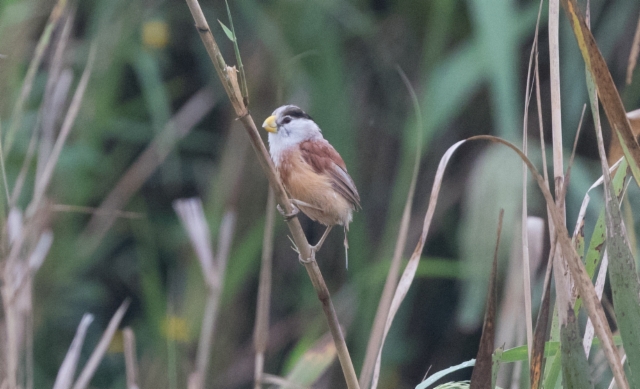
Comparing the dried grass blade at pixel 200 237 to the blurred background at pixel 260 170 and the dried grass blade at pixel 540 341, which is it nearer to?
the blurred background at pixel 260 170

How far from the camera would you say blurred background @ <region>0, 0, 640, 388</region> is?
246 cm

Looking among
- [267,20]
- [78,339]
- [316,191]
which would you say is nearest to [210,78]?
[267,20]

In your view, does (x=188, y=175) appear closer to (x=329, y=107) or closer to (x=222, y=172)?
(x=222, y=172)

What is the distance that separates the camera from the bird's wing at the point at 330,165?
73.6 inches

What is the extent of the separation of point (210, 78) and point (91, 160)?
1.97 feet

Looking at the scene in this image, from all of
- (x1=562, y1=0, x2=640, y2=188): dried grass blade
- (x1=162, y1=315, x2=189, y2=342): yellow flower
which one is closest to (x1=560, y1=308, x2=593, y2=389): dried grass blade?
(x1=562, y1=0, x2=640, y2=188): dried grass blade

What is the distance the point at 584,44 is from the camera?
3.29 ft

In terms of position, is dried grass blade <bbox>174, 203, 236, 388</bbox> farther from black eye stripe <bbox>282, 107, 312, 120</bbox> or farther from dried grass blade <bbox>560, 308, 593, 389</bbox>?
dried grass blade <bbox>560, 308, 593, 389</bbox>

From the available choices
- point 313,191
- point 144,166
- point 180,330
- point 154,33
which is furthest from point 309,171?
point 154,33

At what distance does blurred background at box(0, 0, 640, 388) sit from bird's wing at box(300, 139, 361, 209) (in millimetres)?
433

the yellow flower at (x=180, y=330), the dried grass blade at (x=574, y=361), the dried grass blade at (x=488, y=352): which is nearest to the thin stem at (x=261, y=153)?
the dried grass blade at (x=488, y=352)

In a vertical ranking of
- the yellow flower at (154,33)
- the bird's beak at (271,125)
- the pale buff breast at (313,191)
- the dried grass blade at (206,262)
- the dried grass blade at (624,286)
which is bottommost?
the dried grass blade at (206,262)

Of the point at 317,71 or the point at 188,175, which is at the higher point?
the point at 317,71

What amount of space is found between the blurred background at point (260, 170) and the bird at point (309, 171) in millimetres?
442
